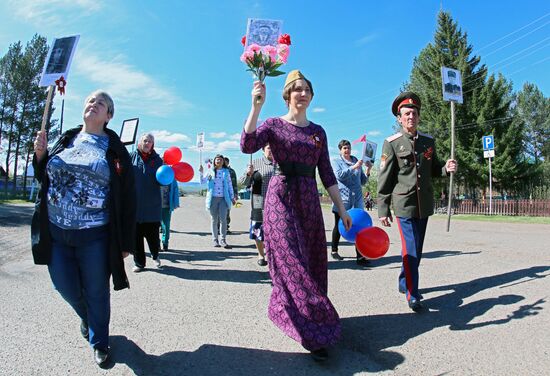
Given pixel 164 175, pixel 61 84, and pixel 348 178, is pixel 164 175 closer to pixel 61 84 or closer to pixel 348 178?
pixel 61 84

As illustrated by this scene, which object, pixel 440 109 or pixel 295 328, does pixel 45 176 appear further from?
pixel 440 109

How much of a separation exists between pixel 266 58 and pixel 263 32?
33cm

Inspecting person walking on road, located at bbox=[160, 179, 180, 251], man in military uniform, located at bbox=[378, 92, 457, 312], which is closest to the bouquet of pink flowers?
man in military uniform, located at bbox=[378, 92, 457, 312]

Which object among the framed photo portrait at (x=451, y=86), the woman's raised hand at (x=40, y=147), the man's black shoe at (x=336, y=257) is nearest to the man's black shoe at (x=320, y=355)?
the woman's raised hand at (x=40, y=147)

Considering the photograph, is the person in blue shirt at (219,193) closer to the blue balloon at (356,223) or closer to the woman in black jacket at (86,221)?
the blue balloon at (356,223)

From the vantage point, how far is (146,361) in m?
2.96

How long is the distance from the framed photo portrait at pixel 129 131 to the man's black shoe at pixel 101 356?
5399mm

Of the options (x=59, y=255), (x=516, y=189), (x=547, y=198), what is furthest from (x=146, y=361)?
(x=516, y=189)

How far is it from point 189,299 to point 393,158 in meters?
2.82

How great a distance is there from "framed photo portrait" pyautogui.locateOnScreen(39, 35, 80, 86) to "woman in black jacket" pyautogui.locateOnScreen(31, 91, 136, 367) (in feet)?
3.45

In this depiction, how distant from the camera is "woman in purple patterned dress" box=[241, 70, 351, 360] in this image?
305 cm

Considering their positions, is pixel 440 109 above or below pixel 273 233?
above

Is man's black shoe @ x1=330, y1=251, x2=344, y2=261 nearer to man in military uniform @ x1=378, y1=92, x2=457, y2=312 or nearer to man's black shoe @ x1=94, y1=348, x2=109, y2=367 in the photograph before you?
man in military uniform @ x1=378, y1=92, x2=457, y2=312

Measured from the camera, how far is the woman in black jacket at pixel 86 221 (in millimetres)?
2887
